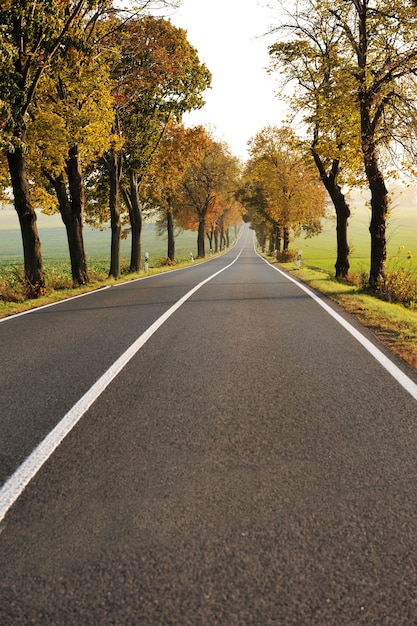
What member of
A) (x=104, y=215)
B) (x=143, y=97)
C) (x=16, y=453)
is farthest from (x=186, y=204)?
(x=16, y=453)

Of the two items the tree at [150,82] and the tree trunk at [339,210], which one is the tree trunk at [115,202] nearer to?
the tree at [150,82]

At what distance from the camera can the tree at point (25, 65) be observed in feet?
34.5

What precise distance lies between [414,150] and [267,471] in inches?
483

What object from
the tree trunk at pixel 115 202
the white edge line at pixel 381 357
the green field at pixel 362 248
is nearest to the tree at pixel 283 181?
the green field at pixel 362 248

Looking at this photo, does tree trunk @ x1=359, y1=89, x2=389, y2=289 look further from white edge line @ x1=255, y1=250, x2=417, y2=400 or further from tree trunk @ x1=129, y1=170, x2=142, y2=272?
tree trunk @ x1=129, y1=170, x2=142, y2=272

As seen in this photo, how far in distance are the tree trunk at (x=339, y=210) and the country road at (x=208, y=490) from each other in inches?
580

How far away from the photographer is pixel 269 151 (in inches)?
1531

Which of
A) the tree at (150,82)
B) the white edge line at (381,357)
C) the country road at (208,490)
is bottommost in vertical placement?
the white edge line at (381,357)

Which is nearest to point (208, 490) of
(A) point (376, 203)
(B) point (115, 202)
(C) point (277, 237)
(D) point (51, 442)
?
(D) point (51, 442)

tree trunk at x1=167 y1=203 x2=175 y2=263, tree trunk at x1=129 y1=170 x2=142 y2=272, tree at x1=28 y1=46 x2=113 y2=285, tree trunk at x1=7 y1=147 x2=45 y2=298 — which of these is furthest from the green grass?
tree trunk at x1=167 y1=203 x2=175 y2=263

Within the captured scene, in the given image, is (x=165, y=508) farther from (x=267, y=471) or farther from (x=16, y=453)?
(x=16, y=453)

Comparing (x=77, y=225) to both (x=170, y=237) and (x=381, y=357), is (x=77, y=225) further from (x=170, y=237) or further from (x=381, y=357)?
(x=170, y=237)

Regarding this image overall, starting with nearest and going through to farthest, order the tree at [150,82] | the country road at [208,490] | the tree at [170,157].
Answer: the country road at [208,490], the tree at [150,82], the tree at [170,157]

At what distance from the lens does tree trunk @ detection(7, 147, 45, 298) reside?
43.8 feet
